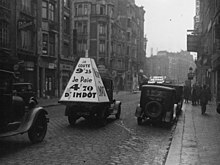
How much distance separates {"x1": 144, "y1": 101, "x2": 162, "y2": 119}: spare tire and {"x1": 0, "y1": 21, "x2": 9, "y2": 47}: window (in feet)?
54.9

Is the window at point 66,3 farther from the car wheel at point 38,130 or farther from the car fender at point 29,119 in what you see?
the car fender at point 29,119

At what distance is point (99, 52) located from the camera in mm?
68312

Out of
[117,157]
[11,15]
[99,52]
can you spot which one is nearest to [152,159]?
[117,157]

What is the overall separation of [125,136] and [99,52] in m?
57.5

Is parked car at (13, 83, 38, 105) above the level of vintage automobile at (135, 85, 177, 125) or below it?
above

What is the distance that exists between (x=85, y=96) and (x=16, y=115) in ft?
15.0

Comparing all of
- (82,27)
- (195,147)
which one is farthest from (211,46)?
(82,27)

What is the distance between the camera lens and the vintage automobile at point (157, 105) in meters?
14.2

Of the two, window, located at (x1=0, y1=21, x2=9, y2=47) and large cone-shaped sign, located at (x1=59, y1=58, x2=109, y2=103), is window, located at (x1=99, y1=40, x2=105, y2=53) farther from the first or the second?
large cone-shaped sign, located at (x1=59, y1=58, x2=109, y2=103)

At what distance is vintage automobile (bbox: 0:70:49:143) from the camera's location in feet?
26.8

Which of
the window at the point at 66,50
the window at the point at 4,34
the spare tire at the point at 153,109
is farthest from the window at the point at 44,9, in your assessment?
the spare tire at the point at 153,109

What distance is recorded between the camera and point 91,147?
9242 mm

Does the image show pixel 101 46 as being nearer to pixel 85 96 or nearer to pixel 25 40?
pixel 25 40

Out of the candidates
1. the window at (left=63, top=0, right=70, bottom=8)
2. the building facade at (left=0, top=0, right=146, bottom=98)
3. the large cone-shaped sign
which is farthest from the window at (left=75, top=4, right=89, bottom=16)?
the large cone-shaped sign
